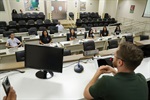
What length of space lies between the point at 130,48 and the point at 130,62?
0.36ft

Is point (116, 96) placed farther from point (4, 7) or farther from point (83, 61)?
point (4, 7)

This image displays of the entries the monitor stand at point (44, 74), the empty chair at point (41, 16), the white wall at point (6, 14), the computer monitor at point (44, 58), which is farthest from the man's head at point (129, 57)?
the empty chair at point (41, 16)

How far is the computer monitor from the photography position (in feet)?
4.84

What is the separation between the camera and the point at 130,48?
937mm

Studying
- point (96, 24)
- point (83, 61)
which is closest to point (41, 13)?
point (96, 24)

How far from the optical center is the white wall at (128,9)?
339 inches

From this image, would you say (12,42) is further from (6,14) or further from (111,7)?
(111,7)

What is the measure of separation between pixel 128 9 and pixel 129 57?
33.5ft

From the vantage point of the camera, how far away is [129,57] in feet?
3.03

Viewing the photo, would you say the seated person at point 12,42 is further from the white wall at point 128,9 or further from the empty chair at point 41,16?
the white wall at point 128,9

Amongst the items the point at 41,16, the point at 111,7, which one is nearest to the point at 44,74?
the point at 41,16

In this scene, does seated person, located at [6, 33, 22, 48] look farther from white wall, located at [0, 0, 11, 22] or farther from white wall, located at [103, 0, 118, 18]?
white wall, located at [103, 0, 118, 18]

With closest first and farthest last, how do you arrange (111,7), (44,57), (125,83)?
(125,83) → (44,57) → (111,7)

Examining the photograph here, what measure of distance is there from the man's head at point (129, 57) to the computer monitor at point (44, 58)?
0.71 meters
